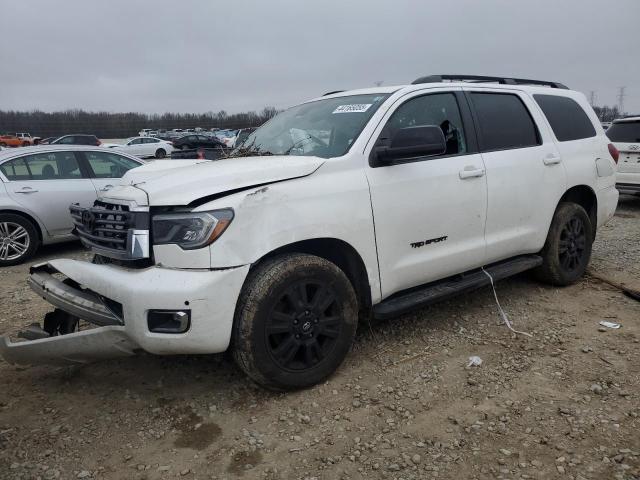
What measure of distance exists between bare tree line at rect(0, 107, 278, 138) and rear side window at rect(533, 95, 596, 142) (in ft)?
195

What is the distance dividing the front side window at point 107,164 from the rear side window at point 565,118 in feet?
18.0

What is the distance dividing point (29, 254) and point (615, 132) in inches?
391

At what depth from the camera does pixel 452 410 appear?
2.90 m

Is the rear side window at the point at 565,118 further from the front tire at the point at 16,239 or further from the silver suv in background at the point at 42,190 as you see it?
the front tire at the point at 16,239

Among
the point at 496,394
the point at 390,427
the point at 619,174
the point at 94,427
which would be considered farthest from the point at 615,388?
the point at 619,174

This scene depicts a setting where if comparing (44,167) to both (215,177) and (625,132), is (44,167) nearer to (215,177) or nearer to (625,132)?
(215,177)

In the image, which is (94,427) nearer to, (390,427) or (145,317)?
(145,317)

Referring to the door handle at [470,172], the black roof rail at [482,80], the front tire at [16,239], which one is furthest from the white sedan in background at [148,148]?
the door handle at [470,172]

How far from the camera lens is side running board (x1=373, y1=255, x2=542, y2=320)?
11.1 feet

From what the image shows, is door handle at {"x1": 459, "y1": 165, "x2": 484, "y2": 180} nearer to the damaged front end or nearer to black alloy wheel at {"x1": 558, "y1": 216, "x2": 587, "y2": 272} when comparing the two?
black alloy wheel at {"x1": 558, "y1": 216, "x2": 587, "y2": 272}

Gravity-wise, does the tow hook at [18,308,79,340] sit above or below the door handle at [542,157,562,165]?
below

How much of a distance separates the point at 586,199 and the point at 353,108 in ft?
9.26

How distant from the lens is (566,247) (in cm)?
477

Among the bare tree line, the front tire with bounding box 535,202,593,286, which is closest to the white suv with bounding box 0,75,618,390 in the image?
the front tire with bounding box 535,202,593,286
